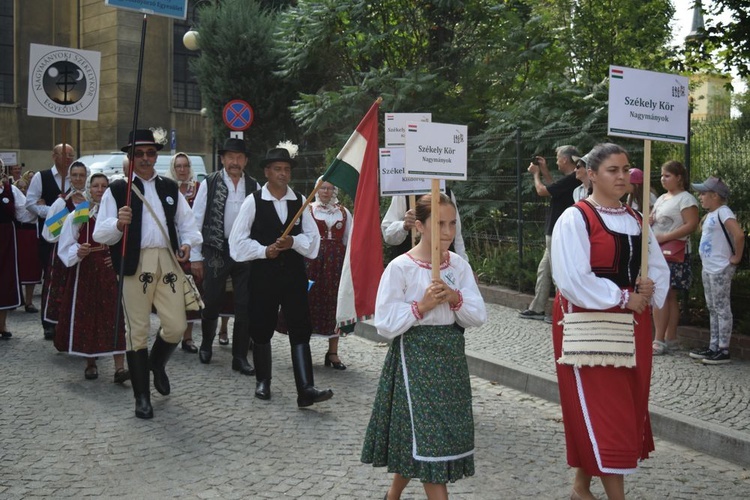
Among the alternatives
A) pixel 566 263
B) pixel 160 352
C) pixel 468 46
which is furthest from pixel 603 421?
pixel 468 46

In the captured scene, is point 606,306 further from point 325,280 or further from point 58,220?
point 58,220

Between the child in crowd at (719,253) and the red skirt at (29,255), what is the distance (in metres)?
8.27

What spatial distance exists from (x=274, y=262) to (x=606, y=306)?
333 centimetres

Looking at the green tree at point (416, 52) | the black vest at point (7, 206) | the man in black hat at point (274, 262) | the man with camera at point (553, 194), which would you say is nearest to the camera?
the man in black hat at point (274, 262)

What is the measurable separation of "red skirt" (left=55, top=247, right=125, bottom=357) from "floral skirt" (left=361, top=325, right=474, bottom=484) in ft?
13.7

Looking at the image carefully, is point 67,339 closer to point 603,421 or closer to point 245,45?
point 603,421

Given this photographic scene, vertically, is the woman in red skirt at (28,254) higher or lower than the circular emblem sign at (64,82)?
lower

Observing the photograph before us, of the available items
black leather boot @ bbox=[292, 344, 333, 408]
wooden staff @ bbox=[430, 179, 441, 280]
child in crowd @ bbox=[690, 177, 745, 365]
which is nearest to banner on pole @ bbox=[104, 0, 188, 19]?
black leather boot @ bbox=[292, 344, 333, 408]

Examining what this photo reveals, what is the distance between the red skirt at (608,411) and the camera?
15.0 ft

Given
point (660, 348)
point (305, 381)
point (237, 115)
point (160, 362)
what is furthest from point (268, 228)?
point (237, 115)

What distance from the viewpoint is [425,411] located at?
4.45 m

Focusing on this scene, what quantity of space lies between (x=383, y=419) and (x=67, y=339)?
15.4ft

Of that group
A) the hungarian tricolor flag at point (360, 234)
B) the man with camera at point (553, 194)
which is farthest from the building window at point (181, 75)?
the hungarian tricolor flag at point (360, 234)

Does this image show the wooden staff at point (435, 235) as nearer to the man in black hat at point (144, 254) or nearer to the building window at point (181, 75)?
the man in black hat at point (144, 254)
